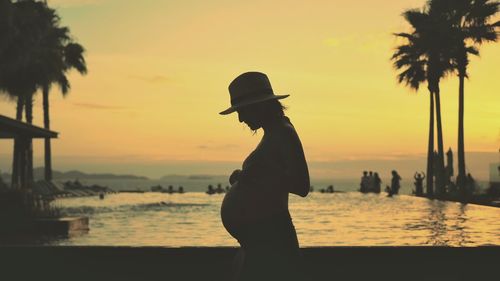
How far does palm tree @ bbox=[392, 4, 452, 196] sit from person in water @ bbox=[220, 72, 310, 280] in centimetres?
4106

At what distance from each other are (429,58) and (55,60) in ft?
73.2

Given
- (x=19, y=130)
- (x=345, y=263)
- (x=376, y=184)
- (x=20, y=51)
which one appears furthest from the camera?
(x=376, y=184)

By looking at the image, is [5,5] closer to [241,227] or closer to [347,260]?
[347,260]

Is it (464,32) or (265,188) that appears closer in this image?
(265,188)

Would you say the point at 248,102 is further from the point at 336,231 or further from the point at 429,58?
the point at 429,58

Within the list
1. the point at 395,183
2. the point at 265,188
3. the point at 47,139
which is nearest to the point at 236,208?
the point at 265,188

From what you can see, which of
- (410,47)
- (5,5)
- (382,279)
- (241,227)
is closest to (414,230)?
(382,279)

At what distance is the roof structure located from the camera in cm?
2483

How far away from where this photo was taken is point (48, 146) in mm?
66750

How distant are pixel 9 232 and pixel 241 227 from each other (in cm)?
1647

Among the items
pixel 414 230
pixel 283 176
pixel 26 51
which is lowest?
pixel 414 230

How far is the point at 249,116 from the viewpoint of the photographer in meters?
4.66

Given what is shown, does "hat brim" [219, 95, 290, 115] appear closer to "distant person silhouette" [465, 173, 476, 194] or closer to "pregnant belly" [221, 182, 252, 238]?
"pregnant belly" [221, 182, 252, 238]

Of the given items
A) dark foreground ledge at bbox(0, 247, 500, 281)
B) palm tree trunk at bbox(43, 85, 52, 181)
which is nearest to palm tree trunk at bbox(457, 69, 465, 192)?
palm tree trunk at bbox(43, 85, 52, 181)
